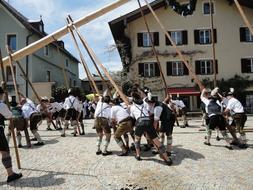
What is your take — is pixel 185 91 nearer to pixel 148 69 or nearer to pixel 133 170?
pixel 148 69

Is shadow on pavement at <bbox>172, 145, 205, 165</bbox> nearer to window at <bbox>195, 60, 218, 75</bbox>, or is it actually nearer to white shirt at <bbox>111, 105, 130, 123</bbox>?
white shirt at <bbox>111, 105, 130, 123</bbox>

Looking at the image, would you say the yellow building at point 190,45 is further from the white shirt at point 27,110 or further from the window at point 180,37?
the white shirt at point 27,110

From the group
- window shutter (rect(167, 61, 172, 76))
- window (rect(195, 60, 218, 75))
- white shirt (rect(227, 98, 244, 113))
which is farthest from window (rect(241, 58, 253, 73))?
white shirt (rect(227, 98, 244, 113))

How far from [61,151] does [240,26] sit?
26028mm

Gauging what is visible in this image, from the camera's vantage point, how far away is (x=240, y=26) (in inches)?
1282

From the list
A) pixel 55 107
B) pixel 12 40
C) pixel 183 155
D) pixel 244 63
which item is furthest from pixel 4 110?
pixel 244 63

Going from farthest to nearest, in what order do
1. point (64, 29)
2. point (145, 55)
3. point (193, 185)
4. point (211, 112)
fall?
point (145, 55) → point (64, 29) → point (211, 112) → point (193, 185)

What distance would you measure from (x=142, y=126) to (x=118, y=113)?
122 centimetres

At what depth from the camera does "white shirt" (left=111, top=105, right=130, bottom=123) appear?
10203mm

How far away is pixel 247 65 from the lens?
32469 millimetres

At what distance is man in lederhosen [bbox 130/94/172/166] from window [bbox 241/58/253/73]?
25.0 meters

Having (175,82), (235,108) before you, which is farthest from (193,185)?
(175,82)

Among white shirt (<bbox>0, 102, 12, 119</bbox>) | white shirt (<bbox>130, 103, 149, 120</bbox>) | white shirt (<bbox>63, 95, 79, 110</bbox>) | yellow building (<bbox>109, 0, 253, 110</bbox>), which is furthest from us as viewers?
yellow building (<bbox>109, 0, 253, 110</bbox>)

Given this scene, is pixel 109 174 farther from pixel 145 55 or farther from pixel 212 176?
pixel 145 55
